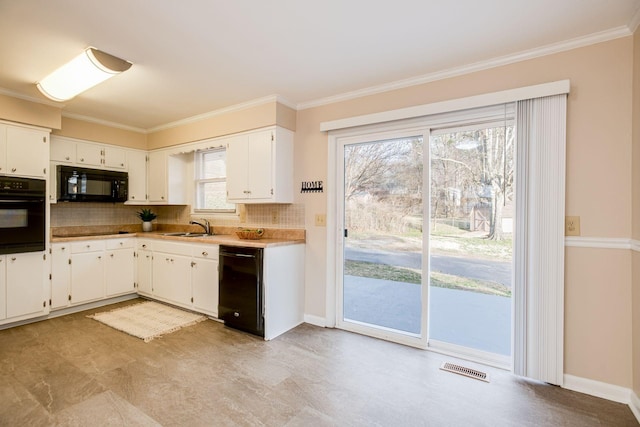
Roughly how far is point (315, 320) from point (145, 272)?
2442 millimetres

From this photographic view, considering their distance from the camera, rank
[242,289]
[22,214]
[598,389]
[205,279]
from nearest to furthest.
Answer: [598,389], [242,289], [22,214], [205,279]

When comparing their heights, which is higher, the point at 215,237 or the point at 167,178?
the point at 167,178

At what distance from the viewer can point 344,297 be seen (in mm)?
3389

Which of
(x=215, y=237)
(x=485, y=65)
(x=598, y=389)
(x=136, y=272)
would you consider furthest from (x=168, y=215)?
(x=598, y=389)

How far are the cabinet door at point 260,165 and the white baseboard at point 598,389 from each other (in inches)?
117

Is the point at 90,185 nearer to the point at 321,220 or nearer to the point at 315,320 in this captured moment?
the point at 321,220

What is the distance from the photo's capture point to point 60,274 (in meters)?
3.63

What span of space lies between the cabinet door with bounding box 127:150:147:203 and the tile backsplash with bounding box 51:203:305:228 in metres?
0.39

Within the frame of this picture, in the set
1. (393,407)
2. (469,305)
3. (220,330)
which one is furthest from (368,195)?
(220,330)

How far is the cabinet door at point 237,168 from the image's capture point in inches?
143

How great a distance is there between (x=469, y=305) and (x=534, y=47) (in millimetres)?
2138

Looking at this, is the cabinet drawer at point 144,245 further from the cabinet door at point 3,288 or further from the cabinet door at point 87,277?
the cabinet door at point 3,288

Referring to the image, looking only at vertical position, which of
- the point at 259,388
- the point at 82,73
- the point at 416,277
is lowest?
the point at 259,388

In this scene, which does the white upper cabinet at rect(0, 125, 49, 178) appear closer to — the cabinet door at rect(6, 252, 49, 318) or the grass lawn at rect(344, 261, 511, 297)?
the cabinet door at rect(6, 252, 49, 318)
